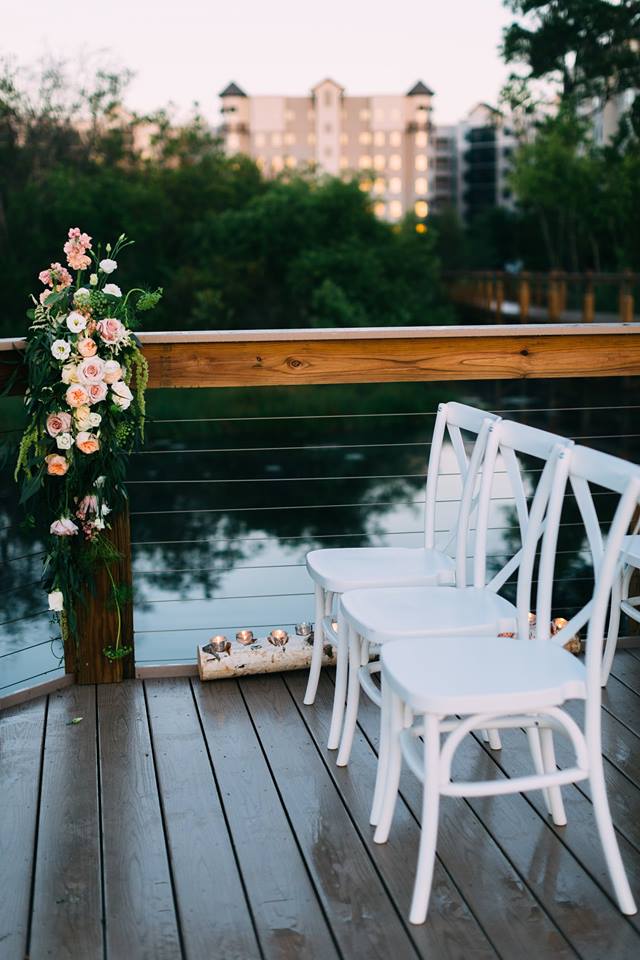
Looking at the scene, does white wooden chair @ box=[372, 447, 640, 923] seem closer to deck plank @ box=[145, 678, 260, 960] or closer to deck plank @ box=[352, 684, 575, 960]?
deck plank @ box=[352, 684, 575, 960]

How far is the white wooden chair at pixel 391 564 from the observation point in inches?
102

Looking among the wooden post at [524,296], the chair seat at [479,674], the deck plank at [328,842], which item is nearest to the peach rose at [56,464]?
the deck plank at [328,842]

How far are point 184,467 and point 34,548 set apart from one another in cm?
389

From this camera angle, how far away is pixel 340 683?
2.59 meters

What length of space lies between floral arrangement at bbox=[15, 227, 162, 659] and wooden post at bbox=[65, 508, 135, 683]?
8cm

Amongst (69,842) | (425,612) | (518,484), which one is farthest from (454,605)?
(69,842)

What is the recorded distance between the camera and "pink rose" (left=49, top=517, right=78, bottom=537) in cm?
291

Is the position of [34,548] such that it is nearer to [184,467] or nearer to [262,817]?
[184,467]

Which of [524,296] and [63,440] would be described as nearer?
[63,440]

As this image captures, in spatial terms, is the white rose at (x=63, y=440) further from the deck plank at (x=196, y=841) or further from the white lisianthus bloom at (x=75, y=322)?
the deck plank at (x=196, y=841)

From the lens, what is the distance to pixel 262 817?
7.62ft

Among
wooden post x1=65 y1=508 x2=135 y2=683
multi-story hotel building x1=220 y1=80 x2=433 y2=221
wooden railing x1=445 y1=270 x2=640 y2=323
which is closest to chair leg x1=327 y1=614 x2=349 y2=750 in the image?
wooden post x1=65 y1=508 x2=135 y2=683

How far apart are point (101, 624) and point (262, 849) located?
3.72 ft

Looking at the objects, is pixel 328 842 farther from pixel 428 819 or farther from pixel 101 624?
pixel 101 624
